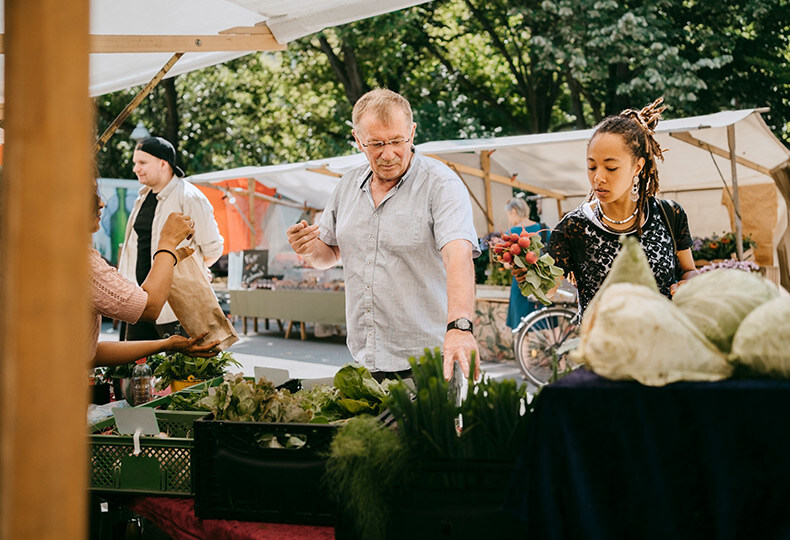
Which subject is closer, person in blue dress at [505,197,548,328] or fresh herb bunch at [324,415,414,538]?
fresh herb bunch at [324,415,414,538]

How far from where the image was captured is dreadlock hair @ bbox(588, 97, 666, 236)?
2420 millimetres

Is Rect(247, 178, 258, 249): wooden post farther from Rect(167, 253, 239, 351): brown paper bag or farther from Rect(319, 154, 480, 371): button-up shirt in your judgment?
Rect(319, 154, 480, 371): button-up shirt

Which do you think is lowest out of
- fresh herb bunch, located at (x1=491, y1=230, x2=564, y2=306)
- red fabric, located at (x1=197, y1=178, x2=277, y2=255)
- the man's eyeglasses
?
fresh herb bunch, located at (x1=491, y1=230, x2=564, y2=306)

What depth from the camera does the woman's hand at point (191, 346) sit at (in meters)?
2.87

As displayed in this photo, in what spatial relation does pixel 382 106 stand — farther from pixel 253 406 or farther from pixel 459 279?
pixel 253 406

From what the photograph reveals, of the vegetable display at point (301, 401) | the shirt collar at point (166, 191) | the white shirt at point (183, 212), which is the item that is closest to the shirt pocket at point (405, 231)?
the vegetable display at point (301, 401)

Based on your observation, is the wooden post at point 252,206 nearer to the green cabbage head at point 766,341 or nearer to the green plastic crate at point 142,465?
the green plastic crate at point 142,465

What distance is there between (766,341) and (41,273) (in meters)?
1.14

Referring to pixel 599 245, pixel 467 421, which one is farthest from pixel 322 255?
pixel 467 421

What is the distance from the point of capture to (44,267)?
91cm

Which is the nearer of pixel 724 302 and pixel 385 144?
pixel 724 302

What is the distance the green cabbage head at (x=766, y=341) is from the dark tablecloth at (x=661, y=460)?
0.03 m

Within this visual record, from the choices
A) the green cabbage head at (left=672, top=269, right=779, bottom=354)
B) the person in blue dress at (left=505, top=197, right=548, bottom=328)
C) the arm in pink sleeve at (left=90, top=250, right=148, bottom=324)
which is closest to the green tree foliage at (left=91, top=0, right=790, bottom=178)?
the person in blue dress at (left=505, top=197, right=548, bottom=328)

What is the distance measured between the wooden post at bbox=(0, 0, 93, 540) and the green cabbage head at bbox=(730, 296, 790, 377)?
3.52 feet
